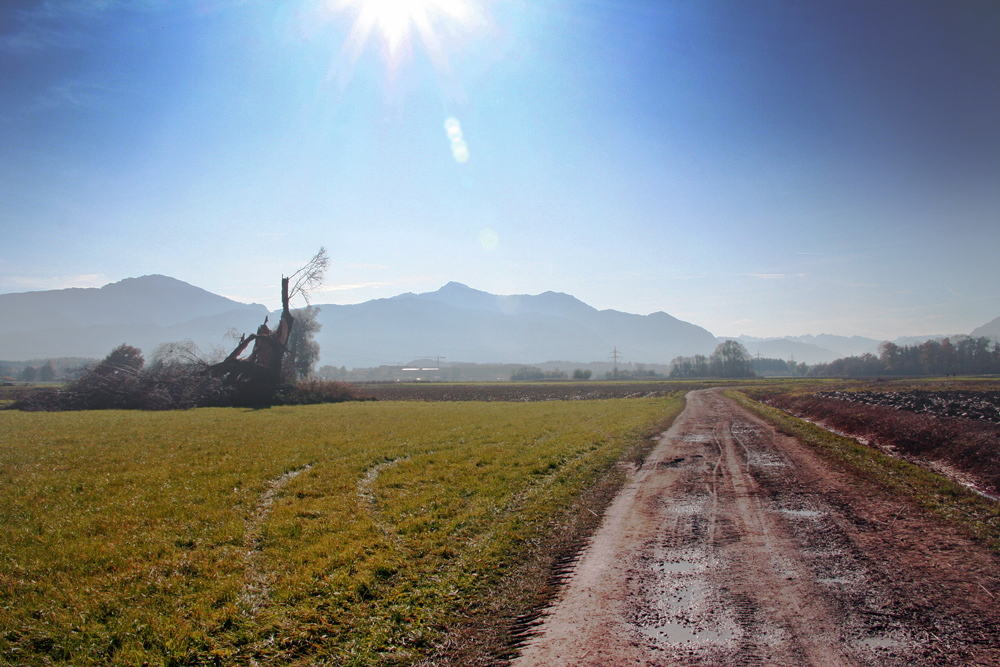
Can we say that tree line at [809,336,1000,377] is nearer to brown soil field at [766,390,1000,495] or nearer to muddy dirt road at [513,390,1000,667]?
brown soil field at [766,390,1000,495]

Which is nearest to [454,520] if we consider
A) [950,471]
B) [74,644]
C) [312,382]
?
[74,644]

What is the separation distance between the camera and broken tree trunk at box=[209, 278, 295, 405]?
4450 centimetres

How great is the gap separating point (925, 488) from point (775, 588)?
8141mm

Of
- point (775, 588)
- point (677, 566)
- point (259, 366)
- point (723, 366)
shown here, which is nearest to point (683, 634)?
point (775, 588)

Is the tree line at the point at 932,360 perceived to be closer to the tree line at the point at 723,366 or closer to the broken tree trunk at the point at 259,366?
the tree line at the point at 723,366

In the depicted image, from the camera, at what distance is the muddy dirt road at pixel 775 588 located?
4.73m

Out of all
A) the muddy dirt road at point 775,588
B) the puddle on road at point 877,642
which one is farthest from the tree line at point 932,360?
the puddle on road at point 877,642

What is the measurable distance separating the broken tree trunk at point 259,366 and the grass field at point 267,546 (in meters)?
28.6

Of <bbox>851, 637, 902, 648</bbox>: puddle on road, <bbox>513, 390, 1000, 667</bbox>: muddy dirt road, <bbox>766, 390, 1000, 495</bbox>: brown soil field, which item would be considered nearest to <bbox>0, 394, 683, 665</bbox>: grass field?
<bbox>513, 390, 1000, 667</bbox>: muddy dirt road

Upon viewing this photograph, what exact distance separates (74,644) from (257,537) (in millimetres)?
3384

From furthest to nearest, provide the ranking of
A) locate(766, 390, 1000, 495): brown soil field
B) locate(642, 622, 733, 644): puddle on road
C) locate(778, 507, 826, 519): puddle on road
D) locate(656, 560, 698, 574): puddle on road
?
locate(766, 390, 1000, 495): brown soil field
locate(778, 507, 826, 519): puddle on road
locate(656, 560, 698, 574): puddle on road
locate(642, 622, 733, 644): puddle on road

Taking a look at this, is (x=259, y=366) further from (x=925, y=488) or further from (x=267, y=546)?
(x=925, y=488)

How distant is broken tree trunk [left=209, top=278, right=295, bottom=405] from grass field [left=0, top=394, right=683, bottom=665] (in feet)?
93.7

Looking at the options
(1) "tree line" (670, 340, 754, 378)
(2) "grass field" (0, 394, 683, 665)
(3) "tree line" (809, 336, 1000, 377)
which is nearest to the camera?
(2) "grass field" (0, 394, 683, 665)
